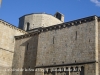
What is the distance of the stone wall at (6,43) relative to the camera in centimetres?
2098

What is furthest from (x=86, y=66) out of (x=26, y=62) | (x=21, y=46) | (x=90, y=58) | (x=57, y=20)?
(x=57, y=20)

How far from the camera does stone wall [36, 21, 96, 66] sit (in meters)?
16.3

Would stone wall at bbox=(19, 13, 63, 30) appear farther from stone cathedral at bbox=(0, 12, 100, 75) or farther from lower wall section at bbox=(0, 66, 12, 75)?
lower wall section at bbox=(0, 66, 12, 75)

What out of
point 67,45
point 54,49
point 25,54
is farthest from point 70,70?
point 25,54

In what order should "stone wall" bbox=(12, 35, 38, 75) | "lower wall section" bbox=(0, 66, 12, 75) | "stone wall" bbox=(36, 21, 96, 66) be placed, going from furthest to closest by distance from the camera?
"lower wall section" bbox=(0, 66, 12, 75)
"stone wall" bbox=(12, 35, 38, 75)
"stone wall" bbox=(36, 21, 96, 66)

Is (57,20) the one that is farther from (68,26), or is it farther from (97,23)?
(97,23)

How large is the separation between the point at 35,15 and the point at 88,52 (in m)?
12.9

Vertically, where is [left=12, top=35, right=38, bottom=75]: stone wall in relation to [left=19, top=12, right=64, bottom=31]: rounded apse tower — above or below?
below

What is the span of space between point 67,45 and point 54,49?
1.53 m

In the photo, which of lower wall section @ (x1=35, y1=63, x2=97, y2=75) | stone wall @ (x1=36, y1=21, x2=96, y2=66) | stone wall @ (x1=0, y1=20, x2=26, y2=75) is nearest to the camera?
lower wall section @ (x1=35, y1=63, x2=97, y2=75)

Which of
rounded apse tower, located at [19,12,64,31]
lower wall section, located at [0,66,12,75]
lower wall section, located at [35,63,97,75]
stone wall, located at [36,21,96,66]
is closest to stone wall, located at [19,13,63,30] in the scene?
rounded apse tower, located at [19,12,64,31]

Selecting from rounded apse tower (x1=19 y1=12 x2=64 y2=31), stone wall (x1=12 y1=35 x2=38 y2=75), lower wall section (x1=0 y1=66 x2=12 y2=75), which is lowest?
lower wall section (x1=0 y1=66 x2=12 y2=75)

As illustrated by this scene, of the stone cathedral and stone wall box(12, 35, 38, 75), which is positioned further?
stone wall box(12, 35, 38, 75)

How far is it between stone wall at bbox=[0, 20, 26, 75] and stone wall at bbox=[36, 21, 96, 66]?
14.1ft
